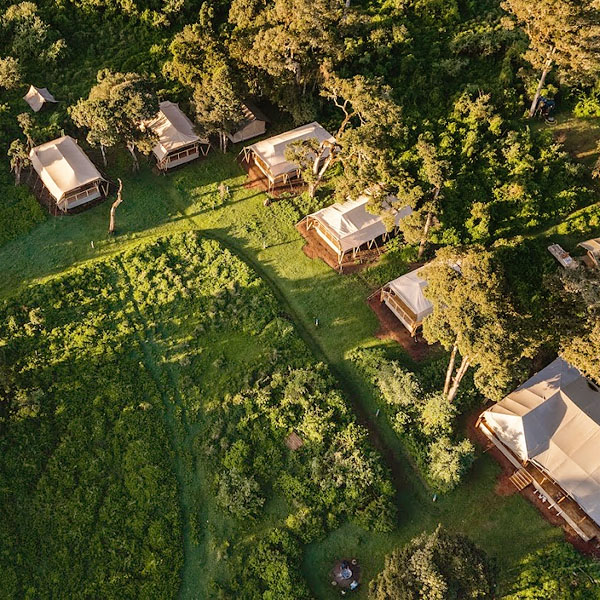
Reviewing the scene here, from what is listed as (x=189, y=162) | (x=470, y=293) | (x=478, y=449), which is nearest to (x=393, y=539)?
(x=478, y=449)

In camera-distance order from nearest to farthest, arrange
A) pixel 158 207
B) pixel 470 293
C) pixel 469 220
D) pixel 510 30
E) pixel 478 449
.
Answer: pixel 470 293 → pixel 478 449 → pixel 469 220 → pixel 158 207 → pixel 510 30

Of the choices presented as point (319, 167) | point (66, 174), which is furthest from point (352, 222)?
point (66, 174)

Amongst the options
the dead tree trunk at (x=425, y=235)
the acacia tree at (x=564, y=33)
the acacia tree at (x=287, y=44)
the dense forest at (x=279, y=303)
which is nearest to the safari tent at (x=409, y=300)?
the dense forest at (x=279, y=303)

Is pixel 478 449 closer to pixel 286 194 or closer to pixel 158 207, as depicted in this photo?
pixel 286 194

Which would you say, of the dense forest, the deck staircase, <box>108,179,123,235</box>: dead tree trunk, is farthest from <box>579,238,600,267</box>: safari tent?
<box>108,179,123,235</box>: dead tree trunk

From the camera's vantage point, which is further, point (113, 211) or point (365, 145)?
point (113, 211)

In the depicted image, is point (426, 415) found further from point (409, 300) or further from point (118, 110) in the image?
point (118, 110)
